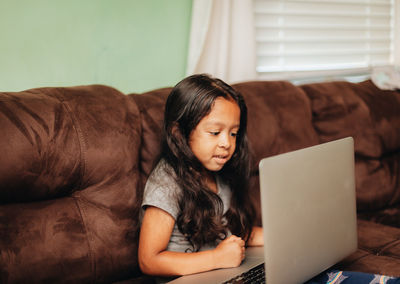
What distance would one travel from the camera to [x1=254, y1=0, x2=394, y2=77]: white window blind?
2229 millimetres

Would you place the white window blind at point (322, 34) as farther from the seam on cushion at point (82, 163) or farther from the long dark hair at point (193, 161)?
the seam on cushion at point (82, 163)

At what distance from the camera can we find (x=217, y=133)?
1191mm

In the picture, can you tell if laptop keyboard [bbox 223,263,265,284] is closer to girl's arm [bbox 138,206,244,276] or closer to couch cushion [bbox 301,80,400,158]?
girl's arm [bbox 138,206,244,276]

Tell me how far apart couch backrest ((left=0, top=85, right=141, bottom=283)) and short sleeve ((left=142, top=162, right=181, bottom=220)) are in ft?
0.36

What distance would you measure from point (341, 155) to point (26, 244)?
85 centimetres

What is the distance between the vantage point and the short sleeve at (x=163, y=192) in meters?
1.15

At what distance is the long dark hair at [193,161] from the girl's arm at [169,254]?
66 mm

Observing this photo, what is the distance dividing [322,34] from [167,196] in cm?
166

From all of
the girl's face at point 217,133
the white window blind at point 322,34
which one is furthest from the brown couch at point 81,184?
the white window blind at point 322,34

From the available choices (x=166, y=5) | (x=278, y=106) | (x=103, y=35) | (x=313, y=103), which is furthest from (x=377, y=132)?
(x=103, y=35)

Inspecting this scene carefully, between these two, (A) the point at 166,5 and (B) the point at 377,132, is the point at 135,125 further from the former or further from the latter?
(B) the point at 377,132

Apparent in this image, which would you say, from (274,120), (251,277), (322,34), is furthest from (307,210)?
(322,34)

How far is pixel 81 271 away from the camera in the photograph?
1.18m

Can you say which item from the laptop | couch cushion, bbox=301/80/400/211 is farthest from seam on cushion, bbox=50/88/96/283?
couch cushion, bbox=301/80/400/211
